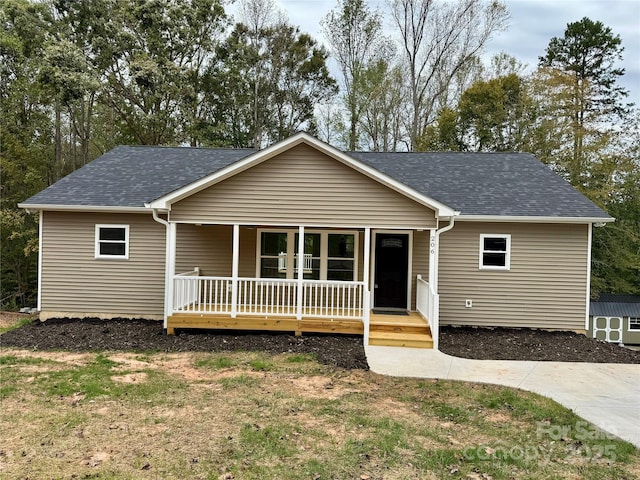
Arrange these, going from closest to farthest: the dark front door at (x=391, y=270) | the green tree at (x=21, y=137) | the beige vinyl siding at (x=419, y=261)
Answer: the beige vinyl siding at (x=419, y=261) → the dark front door at (x=391, y=270) → the green tree at (x=21, y=137)

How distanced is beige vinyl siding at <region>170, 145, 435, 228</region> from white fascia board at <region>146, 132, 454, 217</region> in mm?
139

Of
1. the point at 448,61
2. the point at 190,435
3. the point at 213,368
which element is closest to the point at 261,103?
the point at 448,61

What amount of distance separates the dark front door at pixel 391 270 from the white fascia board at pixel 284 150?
2.13 meters

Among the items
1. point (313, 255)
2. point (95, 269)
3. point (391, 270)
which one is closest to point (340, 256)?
point (313, 255)

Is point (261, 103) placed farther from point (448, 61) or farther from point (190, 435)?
point (190, 435)

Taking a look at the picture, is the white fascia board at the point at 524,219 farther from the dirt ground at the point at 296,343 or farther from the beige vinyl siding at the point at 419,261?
the dirt ground at the point at 296,343

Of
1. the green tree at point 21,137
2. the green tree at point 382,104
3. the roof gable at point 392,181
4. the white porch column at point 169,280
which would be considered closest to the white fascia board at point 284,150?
the roof gable at point 392,181

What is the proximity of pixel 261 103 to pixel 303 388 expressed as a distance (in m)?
21.2

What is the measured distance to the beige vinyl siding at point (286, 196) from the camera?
351 inches

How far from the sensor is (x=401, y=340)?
8469mm

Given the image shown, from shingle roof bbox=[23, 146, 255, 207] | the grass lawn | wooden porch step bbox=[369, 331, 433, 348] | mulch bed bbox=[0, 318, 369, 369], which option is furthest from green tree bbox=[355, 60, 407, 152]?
the grass lawn

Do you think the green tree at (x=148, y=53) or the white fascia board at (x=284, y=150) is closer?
the white fascia board at (x=284, y=150)

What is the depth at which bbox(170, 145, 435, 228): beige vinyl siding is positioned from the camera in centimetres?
891

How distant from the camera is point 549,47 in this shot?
21.5 meters
